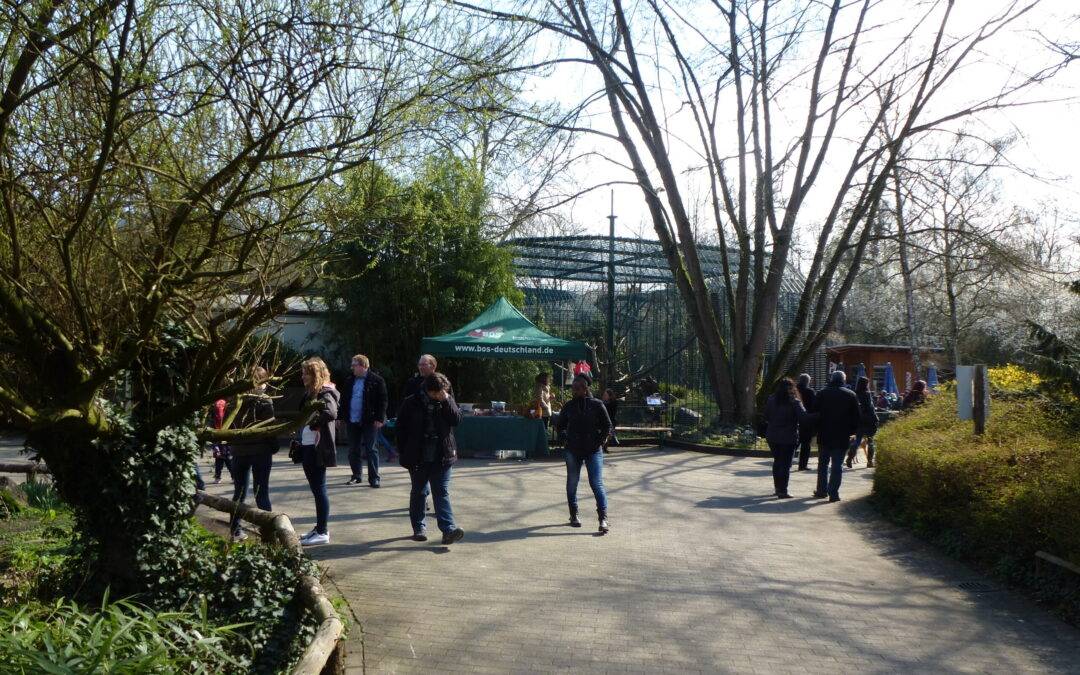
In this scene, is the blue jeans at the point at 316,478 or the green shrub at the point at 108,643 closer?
the green shrub at the point at 108,643

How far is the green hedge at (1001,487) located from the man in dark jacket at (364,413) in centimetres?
634

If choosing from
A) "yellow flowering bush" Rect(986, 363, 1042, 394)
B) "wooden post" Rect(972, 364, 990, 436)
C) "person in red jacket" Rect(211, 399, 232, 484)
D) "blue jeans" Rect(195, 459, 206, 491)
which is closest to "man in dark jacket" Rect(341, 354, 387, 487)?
"person in red jacket" Rect(211, 399, 232, 484)

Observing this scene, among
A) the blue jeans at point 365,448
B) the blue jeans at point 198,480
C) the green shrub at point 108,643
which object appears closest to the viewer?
the green shrub at point 108,643

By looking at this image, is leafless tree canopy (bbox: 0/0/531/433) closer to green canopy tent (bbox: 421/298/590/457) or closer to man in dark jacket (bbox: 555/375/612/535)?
man in dark jacket (bbox: 555/375/612/535)

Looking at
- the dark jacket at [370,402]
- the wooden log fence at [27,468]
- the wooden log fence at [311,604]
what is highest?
the dark jacket at [370,402]

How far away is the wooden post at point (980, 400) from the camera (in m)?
10.1

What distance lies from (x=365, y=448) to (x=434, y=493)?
370 cm

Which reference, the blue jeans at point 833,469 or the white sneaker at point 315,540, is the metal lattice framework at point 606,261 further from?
the white sneaker at point 315,540

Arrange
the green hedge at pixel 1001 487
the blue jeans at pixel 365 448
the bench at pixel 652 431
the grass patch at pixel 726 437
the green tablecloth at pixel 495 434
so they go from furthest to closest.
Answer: the bench at pixel 652 431, the grass patch at pixel 726 437, the green tablecloth at pixel 495 434, the blue jeans at pixel 365 448, the green hedge at pixel 1001 487

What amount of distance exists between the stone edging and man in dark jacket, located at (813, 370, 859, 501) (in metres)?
7.64

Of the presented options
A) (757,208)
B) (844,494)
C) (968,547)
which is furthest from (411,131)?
(757,208)

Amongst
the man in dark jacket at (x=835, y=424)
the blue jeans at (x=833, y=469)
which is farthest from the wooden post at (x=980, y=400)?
the blue jeans at (x=833, y=469)

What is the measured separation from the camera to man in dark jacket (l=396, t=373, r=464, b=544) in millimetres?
8266

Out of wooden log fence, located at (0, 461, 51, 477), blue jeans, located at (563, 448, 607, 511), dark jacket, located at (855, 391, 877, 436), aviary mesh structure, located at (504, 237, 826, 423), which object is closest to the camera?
blue jeans, located at (563, 448, 607, 511)
